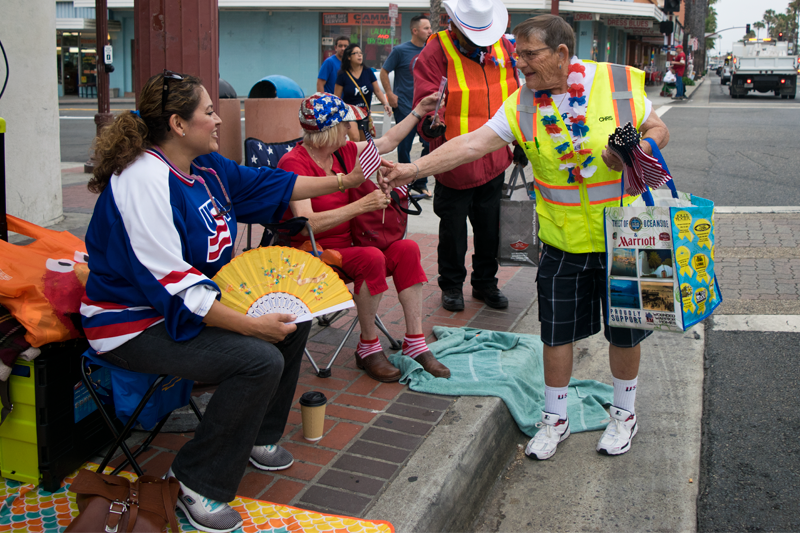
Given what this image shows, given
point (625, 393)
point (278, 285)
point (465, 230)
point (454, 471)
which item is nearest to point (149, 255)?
point (278, 285)

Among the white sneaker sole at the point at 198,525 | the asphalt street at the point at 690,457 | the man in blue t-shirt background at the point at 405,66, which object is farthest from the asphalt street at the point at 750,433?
the man in blue t-shirt background at the point at 405,66

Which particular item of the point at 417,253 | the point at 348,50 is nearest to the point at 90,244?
the point at 417,253

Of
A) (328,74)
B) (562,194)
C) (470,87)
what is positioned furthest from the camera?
(328,74)

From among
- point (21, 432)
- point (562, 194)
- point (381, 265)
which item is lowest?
point (21, 432)

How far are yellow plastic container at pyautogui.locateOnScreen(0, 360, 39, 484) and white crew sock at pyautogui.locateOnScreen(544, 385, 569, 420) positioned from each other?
2.10 metres

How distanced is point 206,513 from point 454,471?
95cm

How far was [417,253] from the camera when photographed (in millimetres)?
3949

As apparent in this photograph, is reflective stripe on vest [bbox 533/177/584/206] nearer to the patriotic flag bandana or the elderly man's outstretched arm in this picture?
the elderly man's outstretched arm

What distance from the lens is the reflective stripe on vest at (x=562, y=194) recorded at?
3.08 meters

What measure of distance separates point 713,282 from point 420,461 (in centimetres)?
136

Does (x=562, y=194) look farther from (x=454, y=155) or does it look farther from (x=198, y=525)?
(x=198, y=525)

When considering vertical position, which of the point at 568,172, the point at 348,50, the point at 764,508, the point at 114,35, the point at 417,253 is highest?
the point at 114,35

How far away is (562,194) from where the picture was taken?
3.11 m

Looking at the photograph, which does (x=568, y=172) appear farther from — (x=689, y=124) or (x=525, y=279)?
(x=689, y=124)
